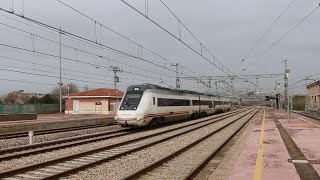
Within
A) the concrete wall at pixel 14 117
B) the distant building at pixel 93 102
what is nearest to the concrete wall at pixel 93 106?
the distant building at pixel 93 102

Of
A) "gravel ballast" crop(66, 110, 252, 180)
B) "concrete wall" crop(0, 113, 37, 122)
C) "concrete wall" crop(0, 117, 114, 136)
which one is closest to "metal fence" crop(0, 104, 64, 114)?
"concrete wall" crop(0, 113, 37, 122)

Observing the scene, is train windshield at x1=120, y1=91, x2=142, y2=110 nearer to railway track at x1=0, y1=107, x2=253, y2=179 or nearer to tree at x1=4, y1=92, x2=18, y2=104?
railway track at x1=0, y1=107, x2=253, y2=179

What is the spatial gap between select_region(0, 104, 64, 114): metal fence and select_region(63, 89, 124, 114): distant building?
9.32 ft

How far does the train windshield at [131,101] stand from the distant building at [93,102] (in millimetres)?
35884

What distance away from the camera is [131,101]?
27312 mm

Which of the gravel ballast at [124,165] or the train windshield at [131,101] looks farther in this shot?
the train windshield at [131,101]

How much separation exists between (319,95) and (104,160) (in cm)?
5205

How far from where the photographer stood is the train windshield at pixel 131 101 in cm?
2688

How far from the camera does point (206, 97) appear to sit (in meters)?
52.5

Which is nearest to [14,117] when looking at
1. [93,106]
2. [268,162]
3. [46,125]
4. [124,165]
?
[46,125]

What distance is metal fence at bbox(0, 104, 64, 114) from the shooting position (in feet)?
183

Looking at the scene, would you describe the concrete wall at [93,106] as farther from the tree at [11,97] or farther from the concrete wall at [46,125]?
the tree at [11,97]

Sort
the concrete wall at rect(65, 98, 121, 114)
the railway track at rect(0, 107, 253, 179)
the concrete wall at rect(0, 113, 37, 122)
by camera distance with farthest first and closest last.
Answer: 1. the concrete wall at rect(65, 98, 121, 114)
2. the concrete wall at rect(0, 113, 37, 122)
3. the railway track at rect(0, 107, 253, 179)

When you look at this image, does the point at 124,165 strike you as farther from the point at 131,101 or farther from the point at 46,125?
the point at 46,125
